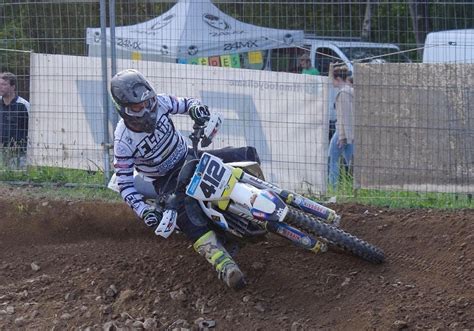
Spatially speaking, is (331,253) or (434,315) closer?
(434,315)

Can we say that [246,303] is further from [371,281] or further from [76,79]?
[76,79]

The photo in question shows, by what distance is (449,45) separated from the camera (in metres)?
10.2

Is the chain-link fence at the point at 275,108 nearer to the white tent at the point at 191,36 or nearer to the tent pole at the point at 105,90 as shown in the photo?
the tent pole at the point at 105,90

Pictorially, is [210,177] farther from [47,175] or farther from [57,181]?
[47,175]

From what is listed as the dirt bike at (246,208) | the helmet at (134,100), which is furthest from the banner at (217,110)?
the helmet at (134,100)

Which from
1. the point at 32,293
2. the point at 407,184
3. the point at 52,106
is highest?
the point at 52,106

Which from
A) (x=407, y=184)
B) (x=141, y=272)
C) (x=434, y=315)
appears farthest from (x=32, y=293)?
(x=407, y=184)

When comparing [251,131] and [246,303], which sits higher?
[251,131]

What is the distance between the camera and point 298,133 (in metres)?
9.53

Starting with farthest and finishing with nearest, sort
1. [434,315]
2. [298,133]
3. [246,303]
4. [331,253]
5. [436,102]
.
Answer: [298,133], [436,102], [331,253], [246,303], [434,315]

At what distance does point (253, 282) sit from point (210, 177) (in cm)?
93

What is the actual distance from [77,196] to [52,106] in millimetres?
1468

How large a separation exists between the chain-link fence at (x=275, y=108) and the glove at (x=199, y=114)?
266 centimetres

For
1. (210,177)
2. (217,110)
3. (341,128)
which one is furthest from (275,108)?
(210,177)
